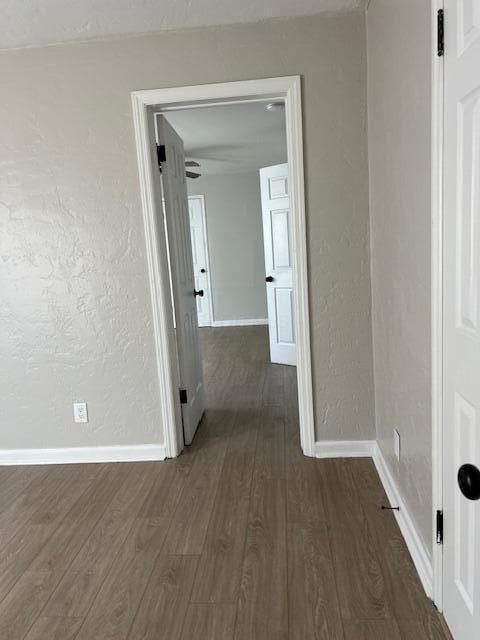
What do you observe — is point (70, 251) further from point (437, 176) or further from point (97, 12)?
point (437, 176)

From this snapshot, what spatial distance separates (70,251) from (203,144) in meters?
2.88

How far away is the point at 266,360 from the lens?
518 cm

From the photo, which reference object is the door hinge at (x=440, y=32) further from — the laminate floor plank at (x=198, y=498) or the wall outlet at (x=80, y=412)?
the wall outlet at (x=80, y=412)

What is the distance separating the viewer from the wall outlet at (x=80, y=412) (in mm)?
2902

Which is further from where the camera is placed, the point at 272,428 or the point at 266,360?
the point at 266,360

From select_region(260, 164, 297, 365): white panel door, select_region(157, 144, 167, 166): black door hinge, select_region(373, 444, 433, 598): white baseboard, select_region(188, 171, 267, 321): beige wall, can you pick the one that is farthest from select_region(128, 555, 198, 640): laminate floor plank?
select_region(188, 171, 267, 321): beige wall

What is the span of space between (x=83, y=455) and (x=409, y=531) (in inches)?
77.7

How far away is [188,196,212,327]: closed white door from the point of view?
7473 mm

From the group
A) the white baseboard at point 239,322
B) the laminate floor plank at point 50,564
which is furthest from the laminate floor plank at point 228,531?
the white baseboard at point 239,322

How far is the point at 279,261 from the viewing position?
4.81 m

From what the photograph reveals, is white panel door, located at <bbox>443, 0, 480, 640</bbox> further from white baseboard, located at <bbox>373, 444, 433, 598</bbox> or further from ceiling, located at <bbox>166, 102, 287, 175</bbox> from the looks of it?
ceiling, located at <bbox>166, 102, 287, 175</bbox>

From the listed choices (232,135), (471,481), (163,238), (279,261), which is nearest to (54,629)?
(471,481)

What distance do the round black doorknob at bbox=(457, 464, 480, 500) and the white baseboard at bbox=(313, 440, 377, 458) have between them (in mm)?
1752

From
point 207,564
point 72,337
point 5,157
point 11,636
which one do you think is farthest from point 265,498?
point 5,157
